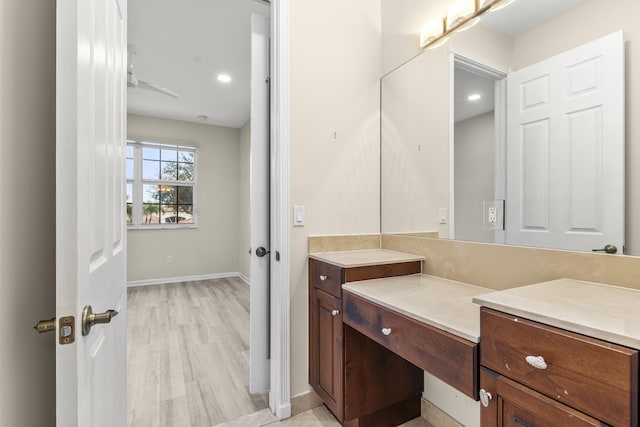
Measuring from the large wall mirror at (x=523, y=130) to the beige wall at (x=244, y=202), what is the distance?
3.48m

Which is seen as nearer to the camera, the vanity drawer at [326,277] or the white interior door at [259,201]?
the vanity drawer at [326,277]

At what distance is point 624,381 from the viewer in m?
0.58

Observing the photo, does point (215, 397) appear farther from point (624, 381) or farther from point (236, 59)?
point (236, 59)

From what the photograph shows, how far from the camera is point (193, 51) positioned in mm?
2877

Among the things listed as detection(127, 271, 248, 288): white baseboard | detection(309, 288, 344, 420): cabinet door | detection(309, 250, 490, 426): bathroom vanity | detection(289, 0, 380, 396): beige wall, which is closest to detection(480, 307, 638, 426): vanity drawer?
detection(309, 250, 490, 426): bathroom vanity

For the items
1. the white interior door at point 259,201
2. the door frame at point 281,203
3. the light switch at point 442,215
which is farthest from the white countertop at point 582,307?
the white interior door at point 259,201

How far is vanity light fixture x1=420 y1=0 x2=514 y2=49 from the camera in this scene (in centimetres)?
141

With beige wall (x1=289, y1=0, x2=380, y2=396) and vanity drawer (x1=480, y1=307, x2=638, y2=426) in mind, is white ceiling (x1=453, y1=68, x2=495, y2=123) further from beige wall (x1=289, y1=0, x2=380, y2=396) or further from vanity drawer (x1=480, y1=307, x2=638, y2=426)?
vanity drawer (x1=480, y1=307, x2=638, y2=426)

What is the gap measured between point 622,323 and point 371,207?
1438 millimetres

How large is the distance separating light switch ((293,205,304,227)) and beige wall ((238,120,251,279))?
327 centimetres

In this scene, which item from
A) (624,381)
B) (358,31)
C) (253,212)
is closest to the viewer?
(624,381)

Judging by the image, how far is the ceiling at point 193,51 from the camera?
2.27 metres

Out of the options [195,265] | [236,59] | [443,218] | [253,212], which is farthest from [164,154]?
[443,218]

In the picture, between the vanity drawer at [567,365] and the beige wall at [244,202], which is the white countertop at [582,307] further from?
the beige wall at [244,202]
